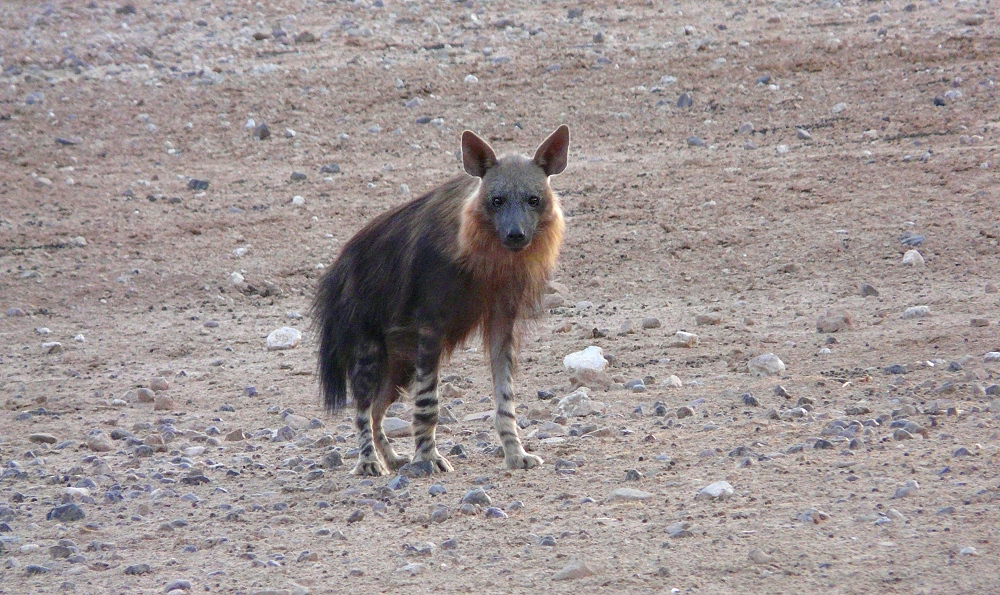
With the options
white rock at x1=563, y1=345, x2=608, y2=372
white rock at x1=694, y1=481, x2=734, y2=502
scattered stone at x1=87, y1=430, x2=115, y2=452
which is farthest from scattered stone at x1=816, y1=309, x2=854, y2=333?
scattered stone at x1=87, y1=430, x2=115, y2=452

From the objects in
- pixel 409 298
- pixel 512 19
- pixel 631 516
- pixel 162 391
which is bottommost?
pixel 162 391

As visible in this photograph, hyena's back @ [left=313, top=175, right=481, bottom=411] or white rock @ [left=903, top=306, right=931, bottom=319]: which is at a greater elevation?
hyena's back @ [left=313, top=175, right=481, bottom=411]

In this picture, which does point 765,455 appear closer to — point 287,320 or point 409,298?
point 409,298

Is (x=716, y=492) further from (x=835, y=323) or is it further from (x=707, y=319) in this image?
(x=707, y=319)

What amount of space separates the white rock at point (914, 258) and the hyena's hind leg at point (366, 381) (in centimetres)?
448

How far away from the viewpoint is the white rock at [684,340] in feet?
27.6

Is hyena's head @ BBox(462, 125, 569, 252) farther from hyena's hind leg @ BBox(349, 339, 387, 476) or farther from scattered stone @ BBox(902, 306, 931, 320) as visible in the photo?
scattered stone @ BBox(902, 306, 931, 320)

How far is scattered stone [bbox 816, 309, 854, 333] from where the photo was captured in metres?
8.29

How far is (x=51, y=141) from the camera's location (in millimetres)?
13445

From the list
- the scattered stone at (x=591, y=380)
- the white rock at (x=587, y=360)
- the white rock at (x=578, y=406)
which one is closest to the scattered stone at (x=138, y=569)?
the white rock at (x=578, y=406)

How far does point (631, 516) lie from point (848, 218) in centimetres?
575

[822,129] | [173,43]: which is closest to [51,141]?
[173,43]

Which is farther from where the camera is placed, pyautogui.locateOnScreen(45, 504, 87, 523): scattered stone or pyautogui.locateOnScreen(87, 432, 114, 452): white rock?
pyautogui.locateOnScreen(87, 432, 114, 452): white rock

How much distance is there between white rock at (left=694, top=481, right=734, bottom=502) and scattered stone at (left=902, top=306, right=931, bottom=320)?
139 inches
